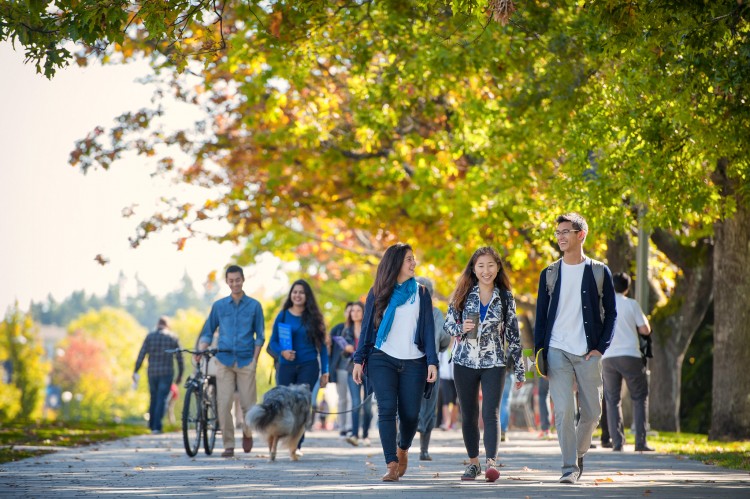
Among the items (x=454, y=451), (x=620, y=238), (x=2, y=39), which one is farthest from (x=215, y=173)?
(x=2, y=39)

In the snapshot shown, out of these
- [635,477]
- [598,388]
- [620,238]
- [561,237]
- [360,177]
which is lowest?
[635,477]

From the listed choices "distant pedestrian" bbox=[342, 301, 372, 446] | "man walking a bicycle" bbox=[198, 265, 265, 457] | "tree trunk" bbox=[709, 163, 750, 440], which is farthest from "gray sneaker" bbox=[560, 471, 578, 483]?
"tree trunk" bbox=[709, 163, 750, 440]

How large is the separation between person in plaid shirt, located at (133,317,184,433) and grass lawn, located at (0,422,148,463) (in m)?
0.83

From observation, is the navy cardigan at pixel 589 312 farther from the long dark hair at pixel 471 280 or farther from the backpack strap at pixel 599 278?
the long dark hair at pixel 471 280

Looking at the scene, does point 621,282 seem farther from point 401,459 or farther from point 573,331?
point 401,459

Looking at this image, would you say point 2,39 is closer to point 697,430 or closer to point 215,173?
point 215,173

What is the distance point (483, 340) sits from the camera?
35.9ft

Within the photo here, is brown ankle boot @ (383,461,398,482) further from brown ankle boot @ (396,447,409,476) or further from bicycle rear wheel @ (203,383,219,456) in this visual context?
bicycle rear wheel @ (203,383,219,456)

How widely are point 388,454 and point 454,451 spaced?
20.0 feet

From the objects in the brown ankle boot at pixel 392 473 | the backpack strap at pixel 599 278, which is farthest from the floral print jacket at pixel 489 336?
the brown ankle boot at pixel 392 473

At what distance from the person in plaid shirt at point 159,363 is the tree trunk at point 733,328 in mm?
8917

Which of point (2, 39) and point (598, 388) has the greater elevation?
point (2, 39)

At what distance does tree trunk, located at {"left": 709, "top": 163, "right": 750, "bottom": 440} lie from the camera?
59.0ft

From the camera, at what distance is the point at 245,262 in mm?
29500
